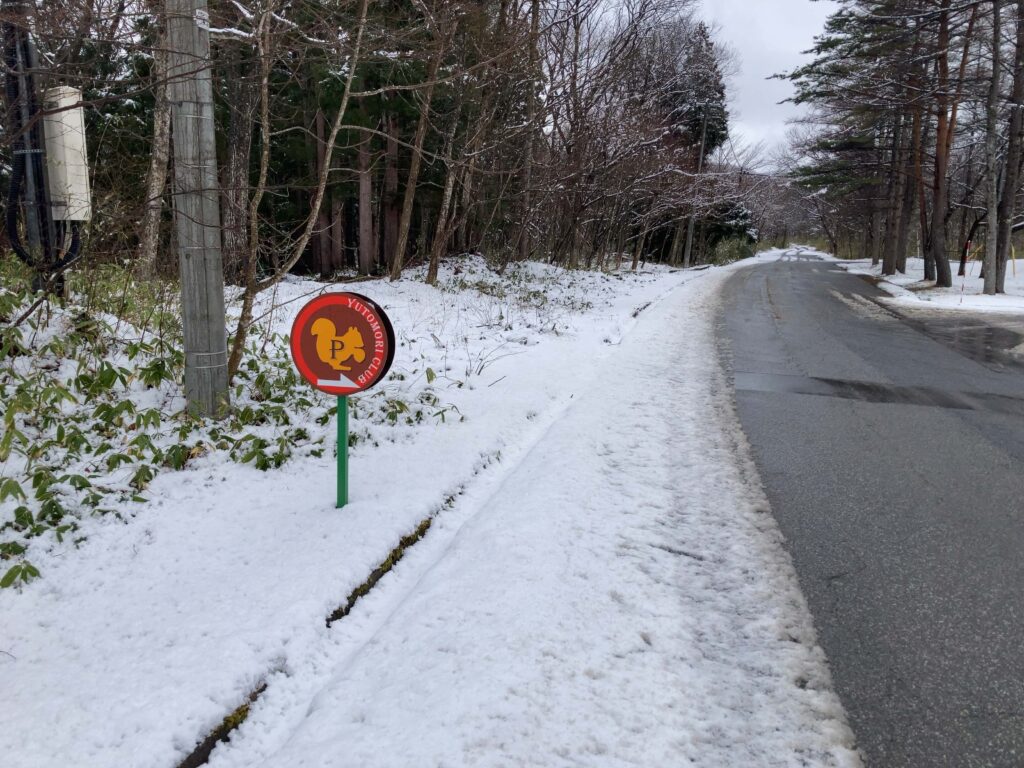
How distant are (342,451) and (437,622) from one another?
4.22 feet

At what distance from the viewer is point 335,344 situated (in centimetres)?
355

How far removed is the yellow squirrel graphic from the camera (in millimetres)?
3525

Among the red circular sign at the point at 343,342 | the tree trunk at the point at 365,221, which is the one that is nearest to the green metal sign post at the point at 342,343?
the red circular sign at the point at 343,342

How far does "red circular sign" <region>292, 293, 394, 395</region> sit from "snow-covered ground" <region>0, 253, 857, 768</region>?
838 mm

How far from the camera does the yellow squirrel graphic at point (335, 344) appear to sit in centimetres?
353

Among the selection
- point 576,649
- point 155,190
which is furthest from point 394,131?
point 576,649

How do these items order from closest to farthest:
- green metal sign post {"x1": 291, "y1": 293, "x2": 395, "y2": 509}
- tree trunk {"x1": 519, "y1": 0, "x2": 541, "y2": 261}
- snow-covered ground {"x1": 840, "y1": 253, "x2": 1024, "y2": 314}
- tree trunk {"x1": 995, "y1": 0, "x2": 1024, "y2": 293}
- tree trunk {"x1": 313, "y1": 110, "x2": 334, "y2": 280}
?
green metal sign post {"x1": 291, "y1": 293, "x2": 395, "y2": 509} < tree trunk {"x1": 519, "y1": 0, "x2": 541, "y2": 261} < tree trunk {"x1": 313, "y1": 110, "x2": 334, "y2": 280} < snow-covered ground {"x1": 840, "y1": 253, "x2": 1024, "y2": 314} < tree trunk {"x1": 995, "y1": 0, "x2": 1024, "y2": 293}

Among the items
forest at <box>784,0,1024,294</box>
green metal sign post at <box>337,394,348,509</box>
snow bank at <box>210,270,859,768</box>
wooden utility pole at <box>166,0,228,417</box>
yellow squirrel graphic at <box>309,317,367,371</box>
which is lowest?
snow bank at <box>210,270,859,768</box>

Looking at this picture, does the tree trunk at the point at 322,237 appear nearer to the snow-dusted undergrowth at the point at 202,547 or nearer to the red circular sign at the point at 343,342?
the snow-dusted undergrowth at the point at 202,547

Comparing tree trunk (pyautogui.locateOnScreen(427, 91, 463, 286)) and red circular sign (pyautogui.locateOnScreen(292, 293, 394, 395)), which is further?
tree trunk (pyautogui.locateOnScreen(427, 91, 463, 286))

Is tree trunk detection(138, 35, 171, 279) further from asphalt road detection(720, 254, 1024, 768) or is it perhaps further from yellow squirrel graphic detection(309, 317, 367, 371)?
asphalt road detection(720, 254, 1024, 768)

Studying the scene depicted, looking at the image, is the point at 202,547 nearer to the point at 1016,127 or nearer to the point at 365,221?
the point at 365,221

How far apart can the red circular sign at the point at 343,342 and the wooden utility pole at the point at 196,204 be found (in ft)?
4.32

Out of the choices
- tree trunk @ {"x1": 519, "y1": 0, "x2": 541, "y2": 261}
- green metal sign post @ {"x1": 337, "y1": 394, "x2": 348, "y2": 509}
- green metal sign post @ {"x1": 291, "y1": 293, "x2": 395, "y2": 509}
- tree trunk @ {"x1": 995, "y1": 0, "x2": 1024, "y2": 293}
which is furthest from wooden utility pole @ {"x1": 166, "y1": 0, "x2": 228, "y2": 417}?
tree trunk @ {"x1": 995, "y1": 0, "x2": 1024, "y2": 293}
